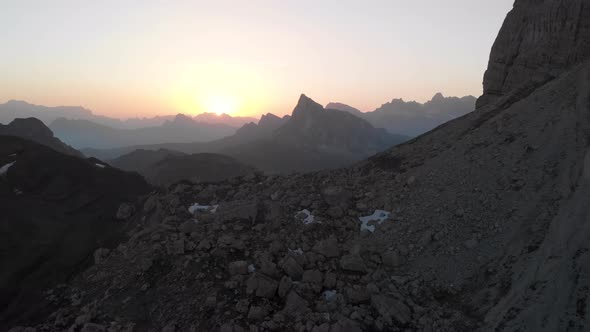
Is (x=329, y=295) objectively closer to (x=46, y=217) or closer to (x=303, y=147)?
(x=46, y=217)

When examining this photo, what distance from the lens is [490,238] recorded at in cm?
1485

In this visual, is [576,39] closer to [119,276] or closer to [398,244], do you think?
[398,244]

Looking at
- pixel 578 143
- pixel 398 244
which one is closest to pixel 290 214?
pixel 398 244

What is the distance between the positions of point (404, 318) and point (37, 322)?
Result: 46.1 ft

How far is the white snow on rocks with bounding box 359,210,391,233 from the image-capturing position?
17120 mm

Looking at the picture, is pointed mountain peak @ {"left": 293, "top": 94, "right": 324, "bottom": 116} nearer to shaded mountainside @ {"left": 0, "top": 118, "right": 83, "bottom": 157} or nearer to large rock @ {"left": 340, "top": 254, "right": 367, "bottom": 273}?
shaded mountainside @ {"left": 0, "top": 118, "right": 83, "bottom": 157}

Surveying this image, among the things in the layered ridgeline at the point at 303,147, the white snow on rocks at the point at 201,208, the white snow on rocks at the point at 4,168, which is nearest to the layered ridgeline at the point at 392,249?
→ the white snow on rocks at the point at 201,208

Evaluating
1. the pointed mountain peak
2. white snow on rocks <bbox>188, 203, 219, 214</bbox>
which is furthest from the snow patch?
the pointed mountain peak

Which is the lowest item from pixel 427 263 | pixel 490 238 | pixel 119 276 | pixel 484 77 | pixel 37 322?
pixel 37 322

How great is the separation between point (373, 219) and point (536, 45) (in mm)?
20375

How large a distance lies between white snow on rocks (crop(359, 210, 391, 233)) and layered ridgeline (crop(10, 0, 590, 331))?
10 cm

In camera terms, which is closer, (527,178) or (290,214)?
(527,178)

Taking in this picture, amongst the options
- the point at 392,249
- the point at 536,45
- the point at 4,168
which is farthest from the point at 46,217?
the point at 536,45

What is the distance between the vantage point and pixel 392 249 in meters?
15.6
